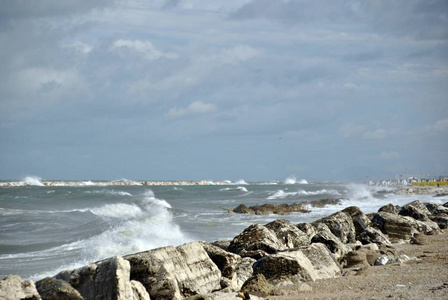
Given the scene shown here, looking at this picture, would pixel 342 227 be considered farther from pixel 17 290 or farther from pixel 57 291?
pixel 17 290

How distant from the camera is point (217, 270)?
722cm

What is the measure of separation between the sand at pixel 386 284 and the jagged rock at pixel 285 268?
0.61ft

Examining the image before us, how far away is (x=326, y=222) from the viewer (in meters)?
13.2

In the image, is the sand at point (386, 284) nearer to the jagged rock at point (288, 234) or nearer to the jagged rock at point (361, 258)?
the jagged rock at point (361, 258)

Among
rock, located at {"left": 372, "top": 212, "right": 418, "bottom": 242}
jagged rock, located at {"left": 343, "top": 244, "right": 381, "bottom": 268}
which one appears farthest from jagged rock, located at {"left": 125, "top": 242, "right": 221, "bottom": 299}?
rock, located at {"left": 372, "top": 212, "right": 418, "bottom": 242}

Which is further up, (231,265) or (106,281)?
(106,281)

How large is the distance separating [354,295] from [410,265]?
9.55ft

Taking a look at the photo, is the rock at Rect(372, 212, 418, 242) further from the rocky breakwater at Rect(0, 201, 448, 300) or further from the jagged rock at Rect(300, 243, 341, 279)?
the jagged rock at Rect(300, 243, 341, 279)

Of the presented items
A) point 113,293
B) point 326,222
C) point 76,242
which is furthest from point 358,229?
point 113,293

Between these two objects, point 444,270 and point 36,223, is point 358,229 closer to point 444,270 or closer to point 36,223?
point 444,270

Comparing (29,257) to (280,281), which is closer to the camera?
(280,281)

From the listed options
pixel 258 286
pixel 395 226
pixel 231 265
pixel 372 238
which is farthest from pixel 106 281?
pixel 395 226

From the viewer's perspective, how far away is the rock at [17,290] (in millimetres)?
4812

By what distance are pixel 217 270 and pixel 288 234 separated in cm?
365
